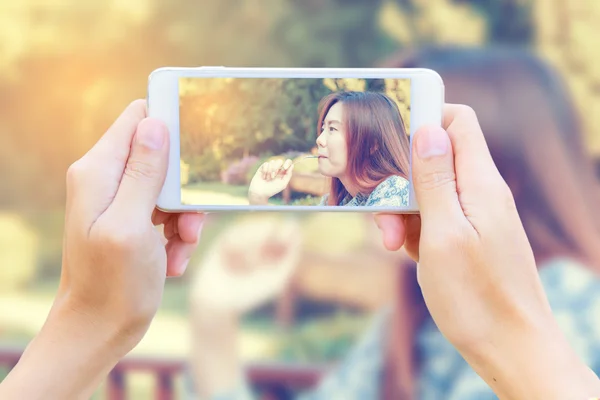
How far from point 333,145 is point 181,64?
1.02 metres

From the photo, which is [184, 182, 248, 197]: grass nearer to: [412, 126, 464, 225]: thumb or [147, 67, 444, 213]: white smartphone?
[147, 67, 444, 213]: white smartphone

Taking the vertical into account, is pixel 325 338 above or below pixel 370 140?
below

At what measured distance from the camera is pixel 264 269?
1625mm

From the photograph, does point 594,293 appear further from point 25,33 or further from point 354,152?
point 25,33

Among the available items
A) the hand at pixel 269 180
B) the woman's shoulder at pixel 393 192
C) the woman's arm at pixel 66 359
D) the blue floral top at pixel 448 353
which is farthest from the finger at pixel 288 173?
the blue floral top at pixel 448 353

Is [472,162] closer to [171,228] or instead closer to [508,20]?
[171,228]

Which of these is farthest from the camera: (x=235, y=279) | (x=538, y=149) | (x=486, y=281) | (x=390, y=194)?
(x=235, y=279)

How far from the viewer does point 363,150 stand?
28.5 inches

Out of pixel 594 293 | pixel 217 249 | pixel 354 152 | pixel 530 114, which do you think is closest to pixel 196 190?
pixel 354 152

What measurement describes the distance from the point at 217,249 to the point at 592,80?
1.03m

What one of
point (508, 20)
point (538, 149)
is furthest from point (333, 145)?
point (508, 20)

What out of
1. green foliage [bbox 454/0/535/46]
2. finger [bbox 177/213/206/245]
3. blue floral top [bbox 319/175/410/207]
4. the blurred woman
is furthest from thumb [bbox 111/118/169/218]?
green foliage [bbox 454/0/535/46]

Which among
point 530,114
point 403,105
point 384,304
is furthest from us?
point 384,304

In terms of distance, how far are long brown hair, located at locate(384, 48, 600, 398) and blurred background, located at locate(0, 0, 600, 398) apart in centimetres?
7
